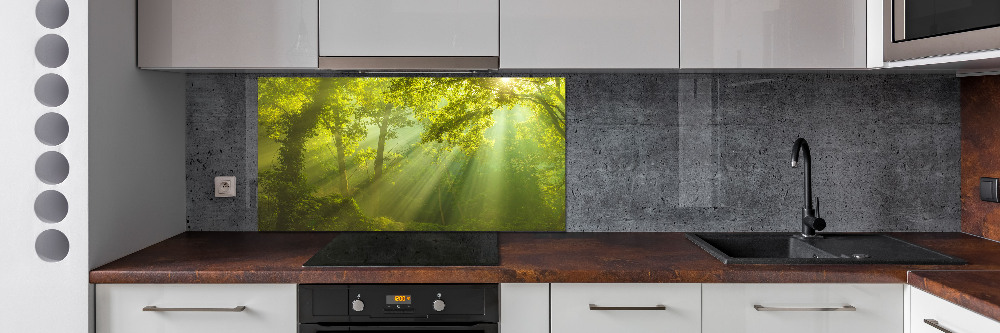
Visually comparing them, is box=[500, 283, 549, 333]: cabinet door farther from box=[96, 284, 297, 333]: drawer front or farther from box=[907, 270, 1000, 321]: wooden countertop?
box=[907, 270, 1000, 321]: wooden countertop

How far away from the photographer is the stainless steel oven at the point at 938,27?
5.59 ft

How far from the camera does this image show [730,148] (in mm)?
2404

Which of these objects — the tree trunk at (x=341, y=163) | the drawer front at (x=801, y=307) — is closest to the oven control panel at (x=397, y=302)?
the drawer front at (x=801, y=307)

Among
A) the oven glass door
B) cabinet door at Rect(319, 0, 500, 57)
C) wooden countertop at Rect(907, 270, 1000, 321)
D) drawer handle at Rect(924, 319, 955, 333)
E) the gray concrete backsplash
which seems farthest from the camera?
the gray concrete backsplash

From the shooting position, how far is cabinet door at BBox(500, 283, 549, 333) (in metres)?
1.77

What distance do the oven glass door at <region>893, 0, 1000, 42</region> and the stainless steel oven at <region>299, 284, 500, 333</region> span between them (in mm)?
1397

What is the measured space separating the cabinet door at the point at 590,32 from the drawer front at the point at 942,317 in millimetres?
913

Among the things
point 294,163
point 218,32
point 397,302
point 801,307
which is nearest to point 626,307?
point 801,307

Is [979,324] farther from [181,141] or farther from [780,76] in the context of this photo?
[181,141]

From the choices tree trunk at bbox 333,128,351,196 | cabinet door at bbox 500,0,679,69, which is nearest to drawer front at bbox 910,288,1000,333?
cabinet door at bbox 500,0,679,69

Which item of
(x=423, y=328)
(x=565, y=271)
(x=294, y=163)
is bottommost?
(x=423, y=328)

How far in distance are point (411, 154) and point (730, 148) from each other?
1154mm
